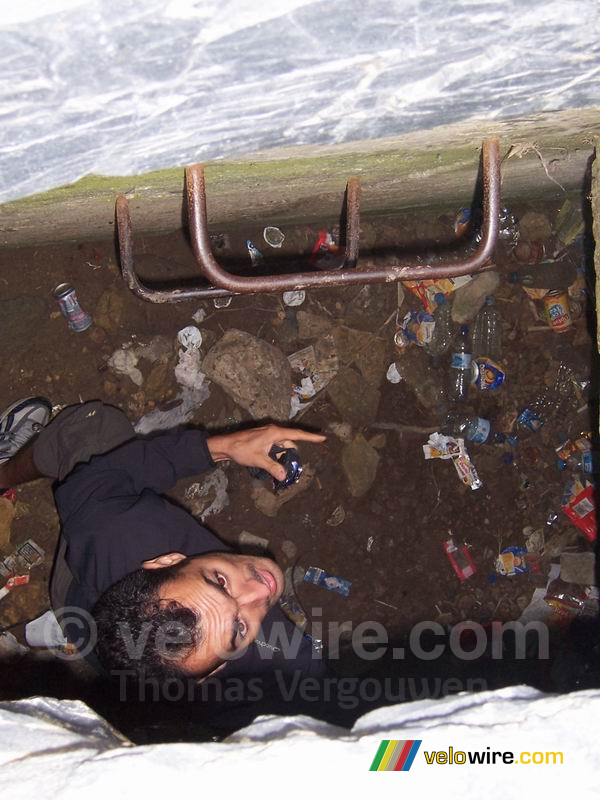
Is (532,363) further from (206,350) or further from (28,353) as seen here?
(28,353)

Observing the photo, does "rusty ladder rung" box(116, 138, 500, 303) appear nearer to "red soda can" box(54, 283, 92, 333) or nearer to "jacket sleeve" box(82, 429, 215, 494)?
"jacket sleeve" box(82, 429, 215, 494)

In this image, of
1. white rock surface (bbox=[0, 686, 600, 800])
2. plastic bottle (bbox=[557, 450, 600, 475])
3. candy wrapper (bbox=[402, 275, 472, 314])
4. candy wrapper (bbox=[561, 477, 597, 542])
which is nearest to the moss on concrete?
candy wrapper (bbox=[402, 275, 472, 314])

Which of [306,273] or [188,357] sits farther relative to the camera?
[188,357]

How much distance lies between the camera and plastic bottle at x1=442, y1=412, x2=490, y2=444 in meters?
3.59

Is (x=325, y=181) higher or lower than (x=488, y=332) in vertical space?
higher

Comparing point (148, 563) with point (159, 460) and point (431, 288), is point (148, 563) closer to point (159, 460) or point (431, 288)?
point (159, 460)

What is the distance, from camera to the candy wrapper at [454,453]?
357cm

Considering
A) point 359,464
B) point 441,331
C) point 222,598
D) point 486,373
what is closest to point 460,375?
point 486,373

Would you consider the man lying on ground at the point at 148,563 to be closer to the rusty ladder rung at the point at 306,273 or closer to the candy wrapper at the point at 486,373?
the rusty ladder rung at the point at 306,273

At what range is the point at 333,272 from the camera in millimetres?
1565

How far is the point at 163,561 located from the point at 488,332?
7.52ft

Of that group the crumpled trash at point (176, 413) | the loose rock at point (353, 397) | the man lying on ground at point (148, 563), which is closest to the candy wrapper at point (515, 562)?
the loose rock at point (353, 397)

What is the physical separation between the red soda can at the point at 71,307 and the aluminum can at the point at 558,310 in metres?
2.51

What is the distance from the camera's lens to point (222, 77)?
97 cm
